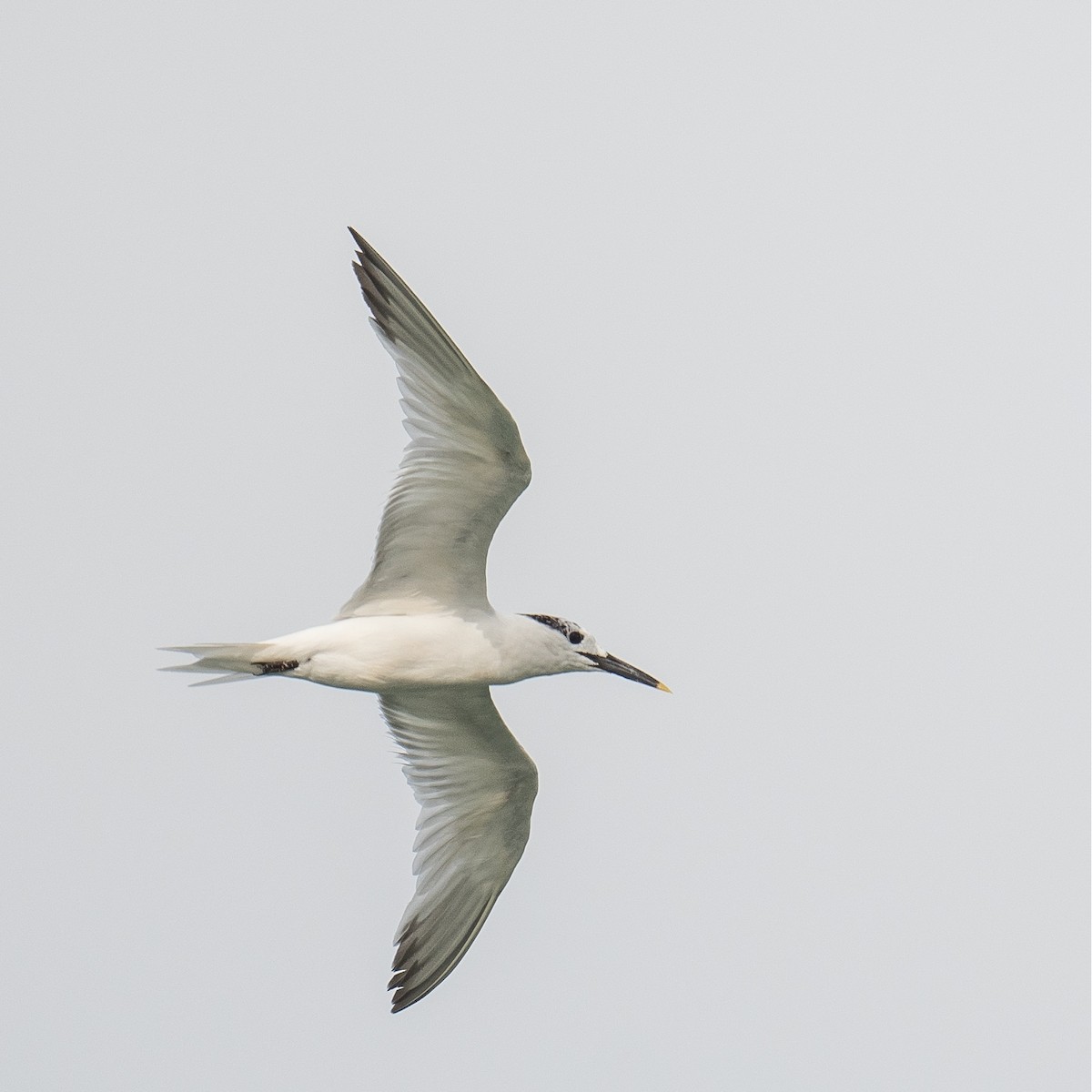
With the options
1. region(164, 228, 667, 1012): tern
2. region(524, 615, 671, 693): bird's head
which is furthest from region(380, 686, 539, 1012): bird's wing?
region(524, 615, 671, 693): bird's head

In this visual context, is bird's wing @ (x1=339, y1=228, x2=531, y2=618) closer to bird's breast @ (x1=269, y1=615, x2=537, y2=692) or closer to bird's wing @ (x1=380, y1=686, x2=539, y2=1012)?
bird's breast @ (x1=269, y1=615, x2=537, y2=692)

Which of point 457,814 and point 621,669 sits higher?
point 621,669

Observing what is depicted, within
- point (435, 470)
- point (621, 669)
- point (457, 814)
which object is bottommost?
point (457, 814)

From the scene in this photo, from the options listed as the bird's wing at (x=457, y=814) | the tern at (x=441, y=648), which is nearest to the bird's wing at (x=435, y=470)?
the tern at (x=441, y=648)

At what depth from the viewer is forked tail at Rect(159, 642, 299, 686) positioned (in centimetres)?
1198

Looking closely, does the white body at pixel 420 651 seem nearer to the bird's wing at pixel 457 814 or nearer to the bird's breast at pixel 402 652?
the bird's breast at pixel 402 652

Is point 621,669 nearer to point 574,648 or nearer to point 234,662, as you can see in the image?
point 574,648

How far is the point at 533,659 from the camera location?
12.7m

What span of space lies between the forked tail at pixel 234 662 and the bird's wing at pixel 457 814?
1.71m

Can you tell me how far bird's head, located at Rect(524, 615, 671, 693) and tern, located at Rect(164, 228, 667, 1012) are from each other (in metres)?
0.01

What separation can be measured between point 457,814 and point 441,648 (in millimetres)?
1916

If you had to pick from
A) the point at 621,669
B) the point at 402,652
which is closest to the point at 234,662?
the point at 402,652

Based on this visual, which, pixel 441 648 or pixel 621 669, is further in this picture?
pixel 621 669

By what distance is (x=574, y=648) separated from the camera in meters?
13.0
